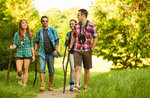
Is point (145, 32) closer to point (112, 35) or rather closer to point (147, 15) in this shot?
point (147, 15)

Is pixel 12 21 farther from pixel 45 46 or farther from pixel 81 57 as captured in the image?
pixel 81 57

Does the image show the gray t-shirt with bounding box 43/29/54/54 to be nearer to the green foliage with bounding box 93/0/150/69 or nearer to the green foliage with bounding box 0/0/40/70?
the green foliage with bounding box 93/0/150/69

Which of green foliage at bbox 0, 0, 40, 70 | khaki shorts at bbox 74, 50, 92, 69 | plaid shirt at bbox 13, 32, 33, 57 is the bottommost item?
khaki shorts at bbox 74, 50, 92, 69

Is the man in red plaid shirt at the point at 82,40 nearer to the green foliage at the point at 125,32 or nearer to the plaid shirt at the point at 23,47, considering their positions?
the plaid shirt at the point at 23,47

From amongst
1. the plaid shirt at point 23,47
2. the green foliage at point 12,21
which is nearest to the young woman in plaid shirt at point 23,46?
the plaid shirt at point 23,47

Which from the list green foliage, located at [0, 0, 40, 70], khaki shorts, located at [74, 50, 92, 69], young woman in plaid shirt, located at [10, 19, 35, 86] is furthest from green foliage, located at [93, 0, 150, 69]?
young woman in plaid shirt, located at [10, 19, 35, 86]

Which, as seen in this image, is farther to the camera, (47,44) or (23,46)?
(47,44)

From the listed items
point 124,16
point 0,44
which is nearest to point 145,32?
point 124,16

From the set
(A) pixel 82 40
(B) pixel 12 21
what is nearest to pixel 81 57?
(A) pixel 82 40

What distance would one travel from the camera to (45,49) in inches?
311

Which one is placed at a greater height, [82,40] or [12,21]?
[12,21]

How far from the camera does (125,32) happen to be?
16500 millimetres

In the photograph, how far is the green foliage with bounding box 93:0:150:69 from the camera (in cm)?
1425

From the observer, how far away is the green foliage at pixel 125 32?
1425 cm
